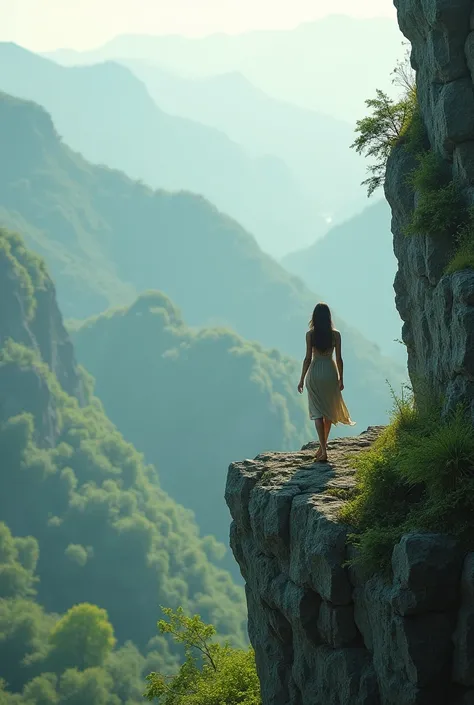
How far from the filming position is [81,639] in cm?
8838

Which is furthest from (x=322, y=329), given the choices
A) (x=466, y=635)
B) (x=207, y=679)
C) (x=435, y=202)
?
(x=207, y=679)

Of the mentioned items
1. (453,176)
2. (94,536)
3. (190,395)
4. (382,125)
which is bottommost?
(453,176)

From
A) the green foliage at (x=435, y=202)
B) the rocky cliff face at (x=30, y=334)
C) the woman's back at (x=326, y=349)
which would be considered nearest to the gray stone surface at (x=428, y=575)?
the woman's back at (x=326, y=349)

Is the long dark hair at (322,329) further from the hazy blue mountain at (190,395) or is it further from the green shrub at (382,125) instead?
the hazy blue mountain at (190,395)

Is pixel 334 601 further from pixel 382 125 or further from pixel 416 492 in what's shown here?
pixel 382 125

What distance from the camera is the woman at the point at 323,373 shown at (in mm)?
13805

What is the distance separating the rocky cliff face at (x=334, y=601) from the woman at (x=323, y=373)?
2.55ft

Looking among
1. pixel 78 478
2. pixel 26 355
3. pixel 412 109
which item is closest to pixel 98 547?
pixel 78 478

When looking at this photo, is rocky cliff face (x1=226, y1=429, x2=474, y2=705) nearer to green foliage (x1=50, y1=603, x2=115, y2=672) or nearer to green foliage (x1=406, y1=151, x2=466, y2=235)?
green foliage (x1=406, y1=151, x2=466, y2=235)

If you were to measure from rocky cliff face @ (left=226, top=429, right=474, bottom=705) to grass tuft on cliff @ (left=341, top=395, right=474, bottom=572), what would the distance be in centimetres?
30

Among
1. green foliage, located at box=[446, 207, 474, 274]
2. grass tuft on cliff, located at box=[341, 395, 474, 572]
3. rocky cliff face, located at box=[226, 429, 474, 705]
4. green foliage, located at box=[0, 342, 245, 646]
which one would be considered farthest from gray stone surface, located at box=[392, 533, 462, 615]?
green foliage, located at box=[0, 342, 245, 646]

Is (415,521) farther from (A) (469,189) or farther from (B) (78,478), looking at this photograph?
(B) (78,478)

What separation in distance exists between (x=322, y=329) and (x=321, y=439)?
1752mm

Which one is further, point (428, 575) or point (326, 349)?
point (326, 349)
